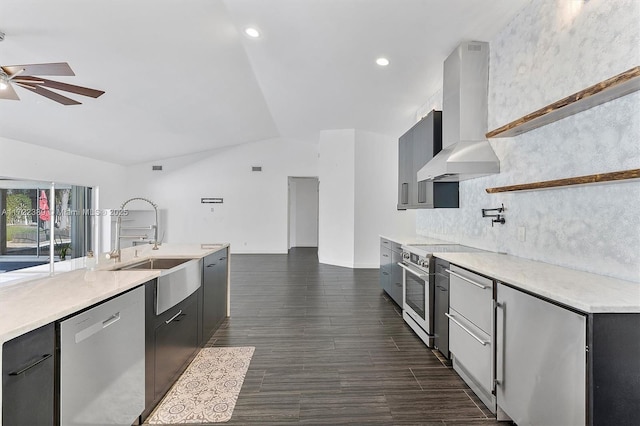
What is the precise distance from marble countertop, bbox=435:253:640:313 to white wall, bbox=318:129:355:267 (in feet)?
16.0

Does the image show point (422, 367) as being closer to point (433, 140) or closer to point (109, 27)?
point (433, 140)

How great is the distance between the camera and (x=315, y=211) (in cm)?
1166

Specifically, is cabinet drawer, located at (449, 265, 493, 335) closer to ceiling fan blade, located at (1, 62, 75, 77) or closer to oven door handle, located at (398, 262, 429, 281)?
oven door handle, located at (398, 262, 429, 281)

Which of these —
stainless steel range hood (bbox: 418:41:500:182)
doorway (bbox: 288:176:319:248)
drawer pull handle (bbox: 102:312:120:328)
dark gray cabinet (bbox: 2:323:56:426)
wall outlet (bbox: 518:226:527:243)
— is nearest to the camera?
dark gray cabinet (bbox: 2:323:56:426)

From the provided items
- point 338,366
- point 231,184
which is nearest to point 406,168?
point 338,366

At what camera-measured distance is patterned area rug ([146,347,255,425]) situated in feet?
6.65

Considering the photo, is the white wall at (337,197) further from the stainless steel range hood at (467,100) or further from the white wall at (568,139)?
the white wall at (568,139)

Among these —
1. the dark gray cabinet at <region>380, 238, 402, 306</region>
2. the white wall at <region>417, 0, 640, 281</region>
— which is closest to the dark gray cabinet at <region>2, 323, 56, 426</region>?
the white wall at <region>417, 0, 640, 281</region>

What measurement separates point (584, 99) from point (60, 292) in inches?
116

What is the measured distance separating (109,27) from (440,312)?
4317 millimetres

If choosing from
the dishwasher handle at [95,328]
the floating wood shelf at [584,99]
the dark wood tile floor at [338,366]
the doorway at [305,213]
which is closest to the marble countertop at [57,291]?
the dishwasher handle at [95,328]

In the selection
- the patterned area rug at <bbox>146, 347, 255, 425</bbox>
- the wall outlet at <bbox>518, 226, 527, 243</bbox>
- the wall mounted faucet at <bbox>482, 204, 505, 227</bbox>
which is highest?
the wall mounted faucet at <bbox>482, 204, 505, 227</bbox>

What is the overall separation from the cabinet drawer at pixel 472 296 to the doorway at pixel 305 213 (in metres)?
9.14

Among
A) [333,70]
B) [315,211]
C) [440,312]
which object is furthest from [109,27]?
[315,211]
